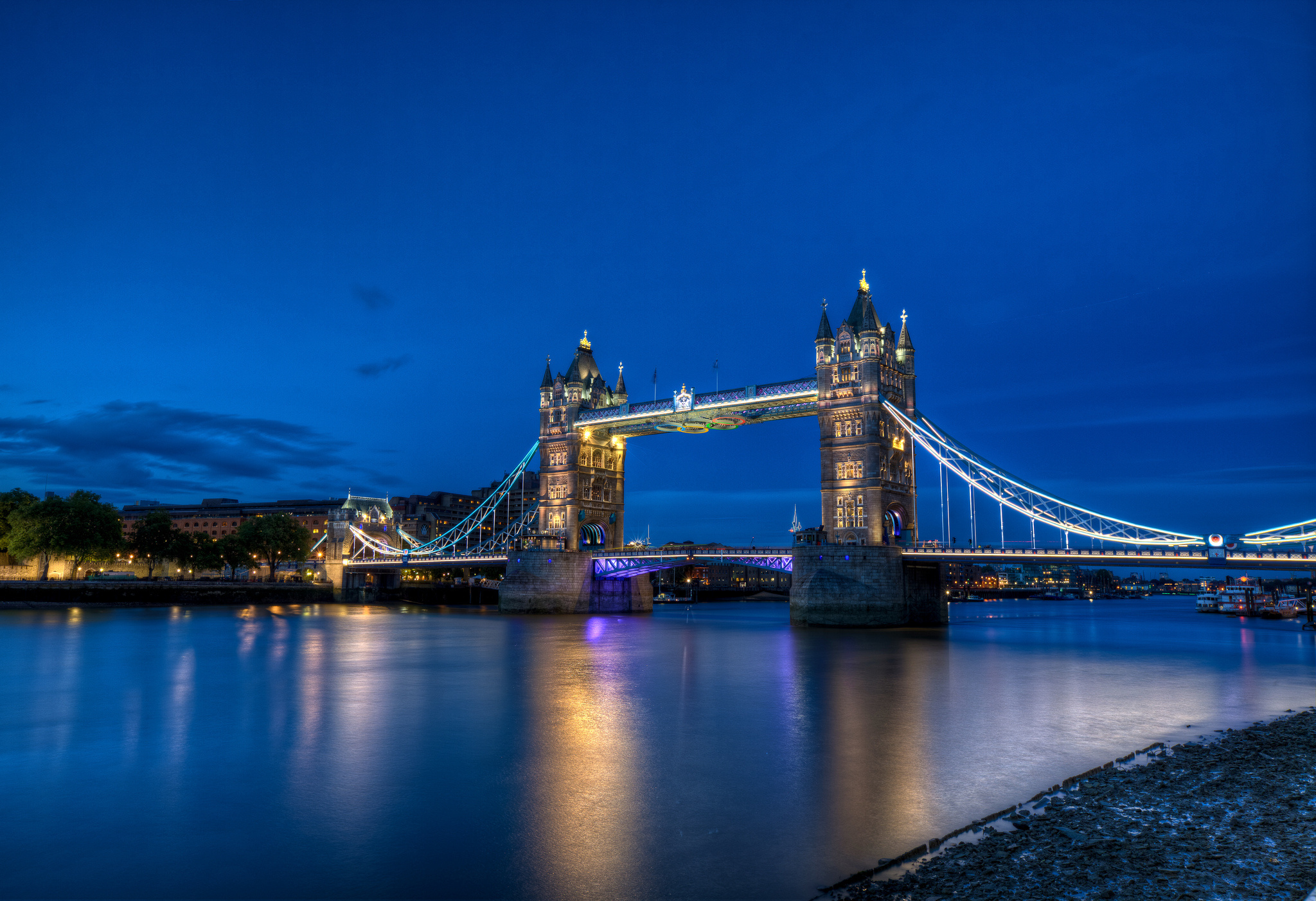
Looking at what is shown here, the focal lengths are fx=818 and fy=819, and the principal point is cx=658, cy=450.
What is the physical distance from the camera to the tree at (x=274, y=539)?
94.1m

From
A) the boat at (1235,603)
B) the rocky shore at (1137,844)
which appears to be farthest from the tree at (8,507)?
the boat at (1235,603)

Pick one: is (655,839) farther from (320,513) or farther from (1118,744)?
(320,513)

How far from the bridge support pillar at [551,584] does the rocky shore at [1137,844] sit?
174 ft

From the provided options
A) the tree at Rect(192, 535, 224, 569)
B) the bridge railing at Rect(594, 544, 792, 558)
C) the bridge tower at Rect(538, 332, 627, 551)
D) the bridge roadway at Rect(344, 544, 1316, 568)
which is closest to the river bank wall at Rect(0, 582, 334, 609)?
the tree at Rect(192, 535, 224, 569)

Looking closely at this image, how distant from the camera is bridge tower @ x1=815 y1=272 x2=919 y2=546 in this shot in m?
49.9

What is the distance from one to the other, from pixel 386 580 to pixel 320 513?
152 ft

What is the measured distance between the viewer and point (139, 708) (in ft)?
67.0

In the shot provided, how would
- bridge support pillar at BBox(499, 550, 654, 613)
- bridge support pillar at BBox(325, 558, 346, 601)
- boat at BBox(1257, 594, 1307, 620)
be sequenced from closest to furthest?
bridge support pillar at BBox(499, 550, 654, 613) < boat at BBox(1257, 594, 1307, 620) < bridge support pillar at BBox(325, 558, 346, 601)

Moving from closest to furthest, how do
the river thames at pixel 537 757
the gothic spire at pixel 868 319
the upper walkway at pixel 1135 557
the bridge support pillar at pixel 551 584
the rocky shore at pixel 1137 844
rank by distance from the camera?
the rocky shore at pixel 1137 844 < the river thames at pixel 537 757 < the upper walkway at pixel 1135 557 < the gothic spire at pixel 868 319 < the bridge support pillar at pixel 551 584

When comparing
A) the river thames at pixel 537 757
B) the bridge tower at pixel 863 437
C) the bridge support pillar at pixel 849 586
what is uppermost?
the bridge tower at pixel 863 437

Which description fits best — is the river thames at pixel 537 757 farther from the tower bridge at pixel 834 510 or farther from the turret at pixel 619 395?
the turret at pixel 619 395

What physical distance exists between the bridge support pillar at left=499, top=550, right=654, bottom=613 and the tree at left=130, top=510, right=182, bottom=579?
1684 inches

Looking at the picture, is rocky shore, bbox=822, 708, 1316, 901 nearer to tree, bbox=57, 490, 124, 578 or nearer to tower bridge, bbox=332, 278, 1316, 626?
tower bridge, bbox=332, 278, 1316, 626

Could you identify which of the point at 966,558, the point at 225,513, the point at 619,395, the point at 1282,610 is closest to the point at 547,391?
the point at 619,395
